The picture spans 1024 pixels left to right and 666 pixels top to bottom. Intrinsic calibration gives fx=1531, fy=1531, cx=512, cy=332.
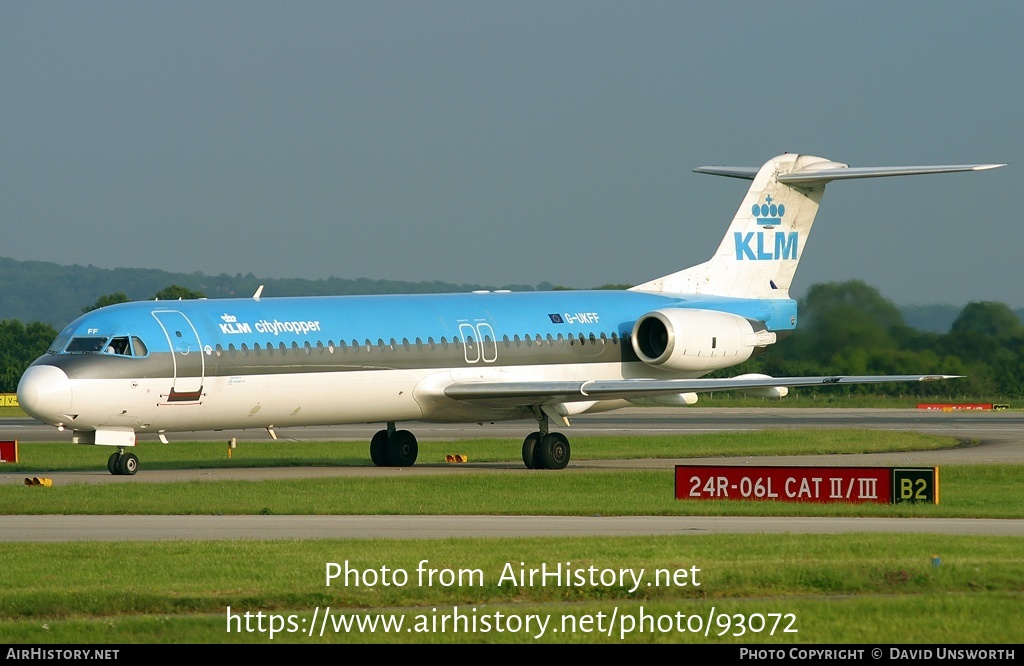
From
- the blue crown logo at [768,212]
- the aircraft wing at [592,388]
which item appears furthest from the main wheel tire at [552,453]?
the blue crown logo at [768,212]

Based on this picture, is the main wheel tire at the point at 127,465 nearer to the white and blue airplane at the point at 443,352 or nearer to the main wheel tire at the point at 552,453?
the white and blue airplane at the point at 443,352

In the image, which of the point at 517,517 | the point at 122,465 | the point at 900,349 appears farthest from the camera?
the point at 900,349

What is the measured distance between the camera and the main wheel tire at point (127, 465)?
3111 centimetres

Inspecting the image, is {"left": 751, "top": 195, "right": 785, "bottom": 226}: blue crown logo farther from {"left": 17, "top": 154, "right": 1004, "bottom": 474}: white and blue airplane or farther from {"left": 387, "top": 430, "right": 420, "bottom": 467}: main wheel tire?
{"left": 387, "top": 430, "right": 420, "bottom": 467}: main wheel tire

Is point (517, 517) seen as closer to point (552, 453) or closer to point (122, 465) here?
point (552, 453)

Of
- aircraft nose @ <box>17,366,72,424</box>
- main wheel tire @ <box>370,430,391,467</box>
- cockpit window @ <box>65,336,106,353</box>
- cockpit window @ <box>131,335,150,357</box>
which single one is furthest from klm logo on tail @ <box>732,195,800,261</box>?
aircraft nose @ <box>17,366,72,424</box>

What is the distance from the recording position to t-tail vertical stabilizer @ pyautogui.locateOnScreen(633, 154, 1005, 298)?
130 ft

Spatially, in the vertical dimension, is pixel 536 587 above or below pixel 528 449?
above

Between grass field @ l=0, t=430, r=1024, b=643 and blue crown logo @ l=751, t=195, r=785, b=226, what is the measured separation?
16.6m

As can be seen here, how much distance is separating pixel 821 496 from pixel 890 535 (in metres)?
5.24

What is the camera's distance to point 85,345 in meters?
29.9

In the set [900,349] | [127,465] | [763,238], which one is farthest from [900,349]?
[127,465]

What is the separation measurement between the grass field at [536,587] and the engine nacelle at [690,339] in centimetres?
1241

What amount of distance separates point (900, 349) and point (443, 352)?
31111 mm
